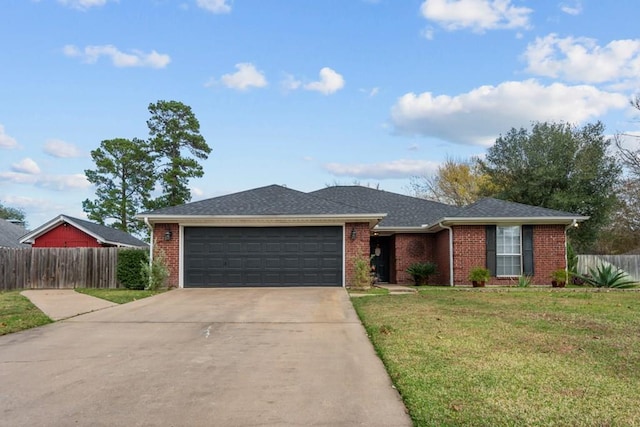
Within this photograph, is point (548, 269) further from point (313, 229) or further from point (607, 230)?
point (607, 230)

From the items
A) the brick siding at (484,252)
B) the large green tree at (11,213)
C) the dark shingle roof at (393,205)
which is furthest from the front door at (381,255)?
the large green tree at (11,213)

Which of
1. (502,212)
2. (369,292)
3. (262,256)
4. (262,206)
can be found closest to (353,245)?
(369,292)

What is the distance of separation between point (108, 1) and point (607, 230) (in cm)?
3524

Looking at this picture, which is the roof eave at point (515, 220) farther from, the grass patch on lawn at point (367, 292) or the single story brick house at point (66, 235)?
the single story brick house at point (66, 235)

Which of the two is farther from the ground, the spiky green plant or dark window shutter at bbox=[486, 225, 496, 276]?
dark window shutter at bbox=[486, 225, 496, 276]

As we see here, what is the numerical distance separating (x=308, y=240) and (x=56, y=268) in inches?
372

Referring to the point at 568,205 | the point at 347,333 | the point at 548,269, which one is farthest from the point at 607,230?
the point at 347,333

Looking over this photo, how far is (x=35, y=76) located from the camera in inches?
630

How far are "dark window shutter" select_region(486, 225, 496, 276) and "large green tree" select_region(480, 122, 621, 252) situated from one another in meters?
10.7

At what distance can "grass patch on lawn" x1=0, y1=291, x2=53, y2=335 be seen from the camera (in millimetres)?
9117

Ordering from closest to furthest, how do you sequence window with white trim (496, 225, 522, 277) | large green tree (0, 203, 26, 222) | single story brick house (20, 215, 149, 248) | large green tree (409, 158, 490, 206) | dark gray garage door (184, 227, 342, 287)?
dark gray garage door (184, 227, 342, 287)
window with white trim (496, 225, 522, 277)
single story brick house (20, 215, 149, 248)
large green tree (409, 158, 490, 206)
large green tree (0, 203, 26, 222)

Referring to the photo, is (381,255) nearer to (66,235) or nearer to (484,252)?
(484,252)

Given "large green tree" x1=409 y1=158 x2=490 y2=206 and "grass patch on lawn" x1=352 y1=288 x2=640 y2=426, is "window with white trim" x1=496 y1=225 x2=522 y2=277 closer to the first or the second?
"grass patch on lawn" x1=352 y1=288 x2=640 y2=426

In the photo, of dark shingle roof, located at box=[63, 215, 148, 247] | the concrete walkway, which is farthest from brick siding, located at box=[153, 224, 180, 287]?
dark shingle roof, located at box=[63, 215, 148, 247]
